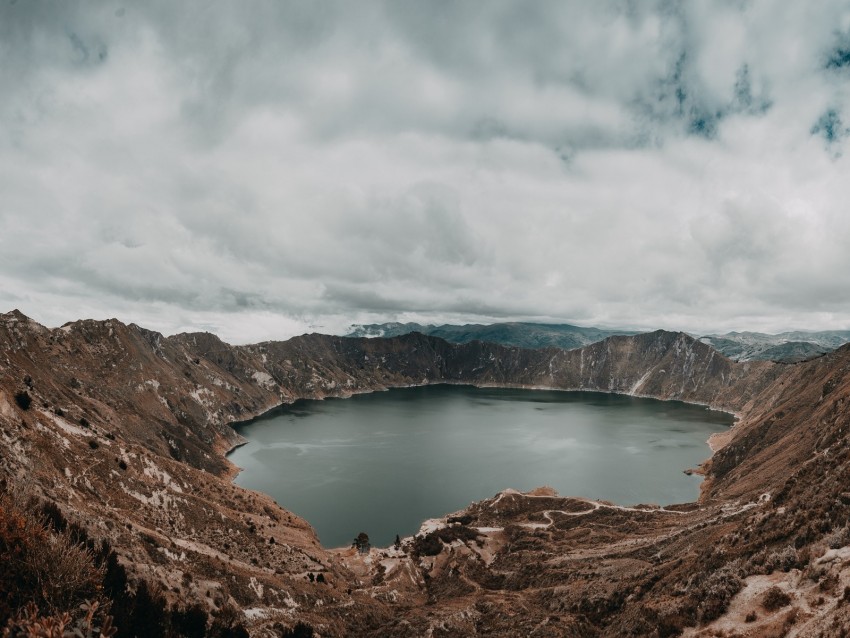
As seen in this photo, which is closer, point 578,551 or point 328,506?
point 578,551

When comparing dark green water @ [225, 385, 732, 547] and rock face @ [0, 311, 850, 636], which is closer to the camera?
rock face @ [0, 311, 850, 636]

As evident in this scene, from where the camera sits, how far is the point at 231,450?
18250 cm

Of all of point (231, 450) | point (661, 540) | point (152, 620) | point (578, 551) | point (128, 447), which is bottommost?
point (231, 450)

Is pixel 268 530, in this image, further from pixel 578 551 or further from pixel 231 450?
pixel 231 450

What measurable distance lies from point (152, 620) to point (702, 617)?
90.5ft

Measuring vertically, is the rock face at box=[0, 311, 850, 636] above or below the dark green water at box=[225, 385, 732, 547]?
above

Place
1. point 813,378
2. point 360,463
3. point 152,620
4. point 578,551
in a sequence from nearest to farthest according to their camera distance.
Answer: point 152,620 → point 578,551 → point 813,378 → point 360,463

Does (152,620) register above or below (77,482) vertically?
above

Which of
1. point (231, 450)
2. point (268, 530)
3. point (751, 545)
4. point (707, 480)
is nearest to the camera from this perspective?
point (751, 545)

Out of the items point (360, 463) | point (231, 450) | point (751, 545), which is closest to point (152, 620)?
point (751, 545)

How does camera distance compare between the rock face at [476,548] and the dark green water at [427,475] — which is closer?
the rock face at [476,548]

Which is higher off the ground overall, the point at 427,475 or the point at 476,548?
the point at 476,548

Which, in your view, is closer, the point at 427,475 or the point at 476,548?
the point at 476,548

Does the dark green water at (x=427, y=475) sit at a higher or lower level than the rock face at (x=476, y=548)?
lower
